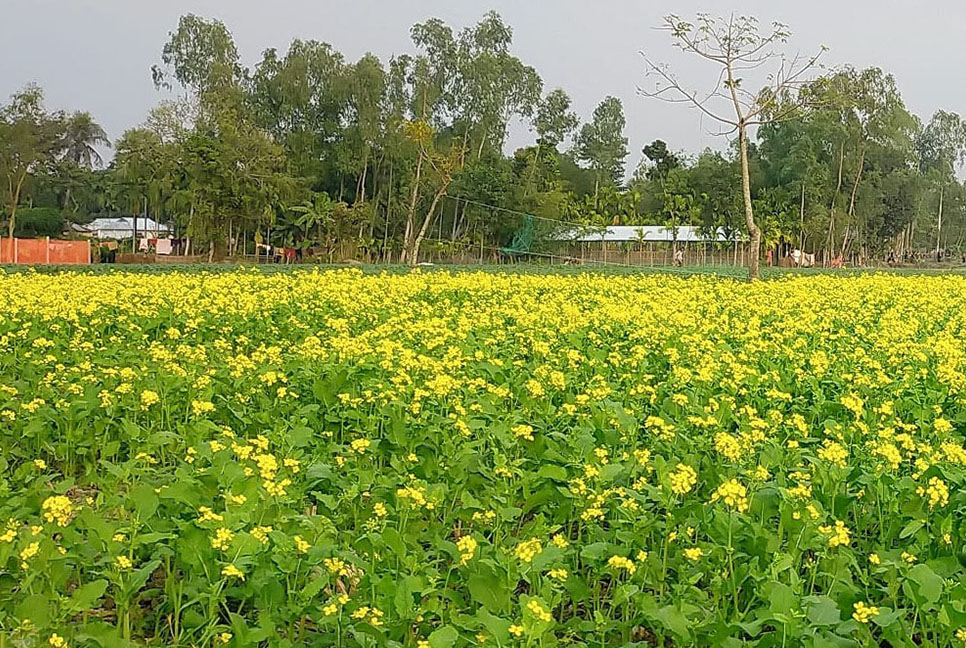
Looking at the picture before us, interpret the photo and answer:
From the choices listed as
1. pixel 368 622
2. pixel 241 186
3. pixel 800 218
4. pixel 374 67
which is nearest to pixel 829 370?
pixel 368 622

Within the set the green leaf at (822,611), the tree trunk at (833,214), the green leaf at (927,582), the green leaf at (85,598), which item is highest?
the tree trunk at (833,214)

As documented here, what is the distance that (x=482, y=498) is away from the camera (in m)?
3.47

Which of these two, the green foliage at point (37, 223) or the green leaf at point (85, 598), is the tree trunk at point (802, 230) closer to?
the green foliage at point (37, 223)

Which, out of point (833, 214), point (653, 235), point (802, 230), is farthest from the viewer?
point (833, 214)

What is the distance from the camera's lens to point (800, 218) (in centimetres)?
4975

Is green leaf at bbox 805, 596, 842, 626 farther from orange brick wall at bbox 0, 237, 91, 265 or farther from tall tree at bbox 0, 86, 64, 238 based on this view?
tall tree at bbox 0, 86, 64, 238

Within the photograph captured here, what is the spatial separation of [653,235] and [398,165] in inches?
563

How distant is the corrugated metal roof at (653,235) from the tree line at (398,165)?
0.72m

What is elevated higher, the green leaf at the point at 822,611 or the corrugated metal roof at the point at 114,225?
the corrugated metal roof at the point at 114,225

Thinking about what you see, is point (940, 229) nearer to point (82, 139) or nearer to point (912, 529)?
point (82, 139)

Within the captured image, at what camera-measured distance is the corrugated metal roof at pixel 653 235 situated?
48281 millimetres

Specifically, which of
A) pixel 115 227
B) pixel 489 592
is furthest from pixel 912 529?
pixel 115 227

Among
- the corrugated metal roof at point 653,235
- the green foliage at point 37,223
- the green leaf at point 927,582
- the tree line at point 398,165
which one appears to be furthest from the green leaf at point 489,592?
the green foliage at point 37,223

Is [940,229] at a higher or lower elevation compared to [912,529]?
higher
